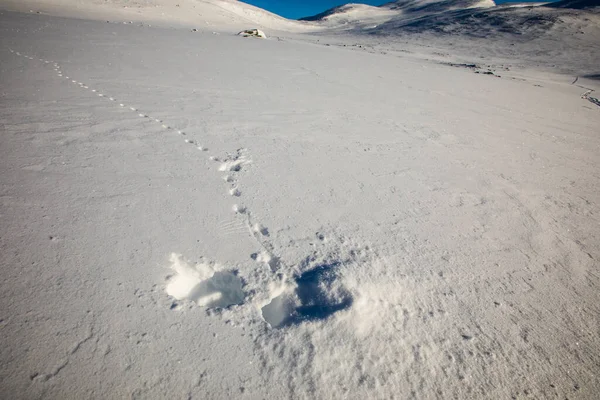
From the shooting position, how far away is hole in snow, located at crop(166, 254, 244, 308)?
155cm

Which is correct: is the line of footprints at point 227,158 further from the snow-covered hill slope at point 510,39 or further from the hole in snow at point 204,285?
the snow-covered hill slope at point 510,39

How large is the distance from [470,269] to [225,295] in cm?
149

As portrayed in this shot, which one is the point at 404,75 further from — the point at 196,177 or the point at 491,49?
the point at 491,49

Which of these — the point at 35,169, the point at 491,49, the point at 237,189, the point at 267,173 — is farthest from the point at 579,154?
the point at 491,49

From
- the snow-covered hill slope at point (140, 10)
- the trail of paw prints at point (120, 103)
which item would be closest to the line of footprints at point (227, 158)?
the trail of paw prints at point (120, 103)

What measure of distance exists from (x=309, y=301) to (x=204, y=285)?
0.59 metres

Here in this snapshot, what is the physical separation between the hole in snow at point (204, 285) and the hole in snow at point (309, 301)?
0.19 m

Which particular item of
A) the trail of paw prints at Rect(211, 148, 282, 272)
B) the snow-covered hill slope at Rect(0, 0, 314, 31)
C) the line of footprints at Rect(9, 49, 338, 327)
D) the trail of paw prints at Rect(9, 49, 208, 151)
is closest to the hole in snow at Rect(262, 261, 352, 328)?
the line of footprints at Rect(9, 49, 338, 327)

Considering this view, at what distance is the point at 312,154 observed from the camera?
123 inches

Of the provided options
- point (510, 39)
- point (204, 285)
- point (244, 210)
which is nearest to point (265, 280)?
point (204, 285)

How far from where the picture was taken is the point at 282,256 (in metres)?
1.79

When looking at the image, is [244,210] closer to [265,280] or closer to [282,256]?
[282,256]

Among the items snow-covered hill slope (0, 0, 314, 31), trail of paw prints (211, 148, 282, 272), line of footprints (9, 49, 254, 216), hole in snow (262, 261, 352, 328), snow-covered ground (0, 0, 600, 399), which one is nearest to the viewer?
snow-covered ground (0, 0, 600, 399)

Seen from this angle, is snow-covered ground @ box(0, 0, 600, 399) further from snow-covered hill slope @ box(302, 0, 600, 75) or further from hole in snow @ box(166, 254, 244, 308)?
snow-covered hill slope @ box(302, 0, 600, 75)
